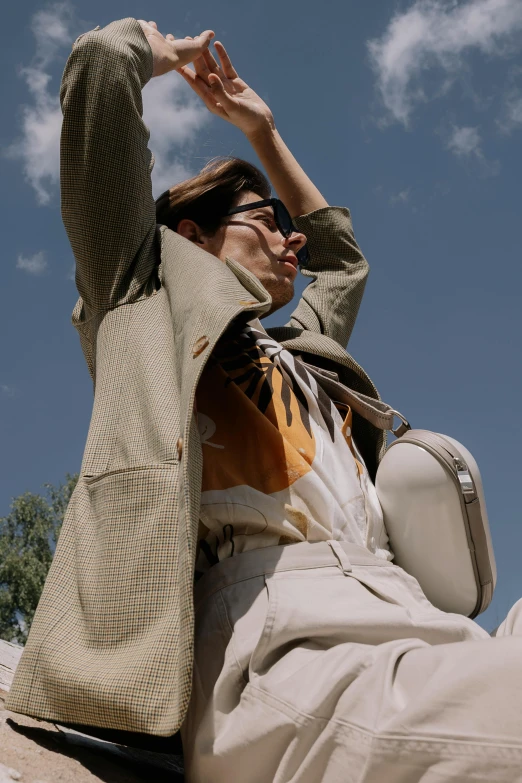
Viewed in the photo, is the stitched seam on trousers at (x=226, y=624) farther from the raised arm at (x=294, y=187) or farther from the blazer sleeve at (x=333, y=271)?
the raised arm at (x=294, y=187)

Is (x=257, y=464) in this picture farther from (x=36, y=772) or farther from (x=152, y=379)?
(x=36, y=772)

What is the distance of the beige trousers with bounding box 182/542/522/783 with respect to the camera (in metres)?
1.13

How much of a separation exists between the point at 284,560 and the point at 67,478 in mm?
25266

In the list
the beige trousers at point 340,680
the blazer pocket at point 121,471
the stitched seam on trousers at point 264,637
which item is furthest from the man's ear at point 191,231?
the stitched seam on trousers at point 264,637

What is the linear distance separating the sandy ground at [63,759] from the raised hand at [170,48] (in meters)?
2.03

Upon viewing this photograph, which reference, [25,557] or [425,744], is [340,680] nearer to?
[425,744]

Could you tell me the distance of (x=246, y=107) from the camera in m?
3.39

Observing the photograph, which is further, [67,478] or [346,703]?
[67,478]

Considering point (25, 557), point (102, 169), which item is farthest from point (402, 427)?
point (25, 557)

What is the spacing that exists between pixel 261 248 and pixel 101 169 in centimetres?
82

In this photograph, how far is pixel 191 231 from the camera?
2.93 metres

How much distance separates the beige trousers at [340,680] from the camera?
1134 mm

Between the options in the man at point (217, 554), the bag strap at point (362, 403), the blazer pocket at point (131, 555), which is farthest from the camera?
the bag strap at point (362, 403)

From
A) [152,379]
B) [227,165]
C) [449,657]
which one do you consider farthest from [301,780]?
[227,165]
